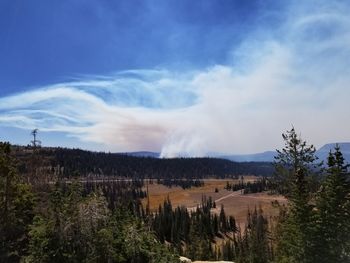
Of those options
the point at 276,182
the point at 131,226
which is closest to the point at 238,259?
the point at 276,182

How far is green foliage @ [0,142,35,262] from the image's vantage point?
43.0 meters

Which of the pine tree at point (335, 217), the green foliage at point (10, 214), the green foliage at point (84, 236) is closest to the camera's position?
the pine tree at point (335, 217)

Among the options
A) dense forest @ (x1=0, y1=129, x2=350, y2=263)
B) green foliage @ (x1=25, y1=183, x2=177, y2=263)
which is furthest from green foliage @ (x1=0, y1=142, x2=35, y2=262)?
green foliage @ (x1=25, y1=183, x2=177, y2=263)

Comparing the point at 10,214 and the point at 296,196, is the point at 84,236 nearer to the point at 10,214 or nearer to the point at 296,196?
the point at 10,214

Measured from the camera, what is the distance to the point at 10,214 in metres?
44.9

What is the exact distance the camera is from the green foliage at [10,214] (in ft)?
141

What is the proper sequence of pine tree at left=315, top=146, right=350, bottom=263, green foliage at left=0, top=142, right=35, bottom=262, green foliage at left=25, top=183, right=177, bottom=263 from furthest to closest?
green foliage at left=0, top=142, right=35, bottom=262
green foliage at left=25, top=183, right=177, bottom=263
pine tree at left=315, top=146, right=350, bottom=263

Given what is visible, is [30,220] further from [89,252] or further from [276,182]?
[276,182]

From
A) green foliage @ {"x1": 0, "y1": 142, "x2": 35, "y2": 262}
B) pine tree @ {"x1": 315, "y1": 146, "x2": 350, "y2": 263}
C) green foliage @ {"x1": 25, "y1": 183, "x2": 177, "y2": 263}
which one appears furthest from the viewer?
green foliage @ {"x1": 0, "y1": 142, "x2": 35, "y2": 262}

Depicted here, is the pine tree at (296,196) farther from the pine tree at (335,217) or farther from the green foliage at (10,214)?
the green foliage at (10,214)

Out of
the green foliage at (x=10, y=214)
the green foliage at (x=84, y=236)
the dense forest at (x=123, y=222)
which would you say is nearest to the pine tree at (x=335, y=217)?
the dense forest at (x=123, y=222)

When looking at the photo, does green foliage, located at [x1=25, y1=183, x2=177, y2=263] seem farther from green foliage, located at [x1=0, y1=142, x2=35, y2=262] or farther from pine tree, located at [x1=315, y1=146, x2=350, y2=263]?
pine tree, located at [x1=315, y1=146, x2=350, y2=263]

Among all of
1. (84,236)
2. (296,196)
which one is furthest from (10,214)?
(296,196)

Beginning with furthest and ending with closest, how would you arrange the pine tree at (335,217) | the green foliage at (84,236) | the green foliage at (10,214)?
the green foliage at (10,214) < the green foliage at (84,236) < the pine tree at (335,217)
